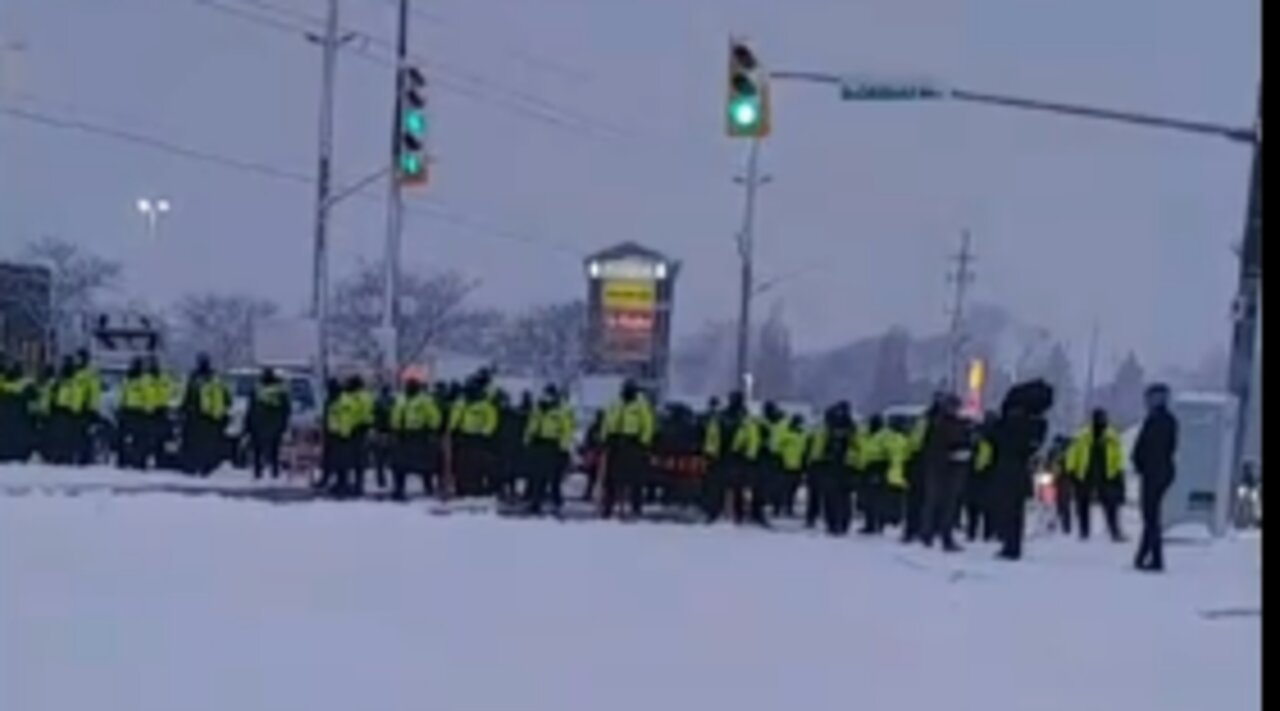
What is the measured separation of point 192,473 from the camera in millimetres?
29188

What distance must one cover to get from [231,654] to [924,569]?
898 centimetres

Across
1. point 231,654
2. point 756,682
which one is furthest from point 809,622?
point 231,654

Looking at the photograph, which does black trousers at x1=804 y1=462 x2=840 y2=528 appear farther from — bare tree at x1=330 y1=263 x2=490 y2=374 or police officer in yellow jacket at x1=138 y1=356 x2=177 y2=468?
bare tree at x1=330 y1=263 x2=490 y2=374

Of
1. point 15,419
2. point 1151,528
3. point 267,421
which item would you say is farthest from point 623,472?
point 15,419

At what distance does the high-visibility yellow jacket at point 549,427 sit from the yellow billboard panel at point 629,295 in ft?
98.0

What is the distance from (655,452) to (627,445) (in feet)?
4.15

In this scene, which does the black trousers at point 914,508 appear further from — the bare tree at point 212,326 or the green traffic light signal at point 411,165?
the bare tree at point 212,326

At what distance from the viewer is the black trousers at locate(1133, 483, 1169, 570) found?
18312mm

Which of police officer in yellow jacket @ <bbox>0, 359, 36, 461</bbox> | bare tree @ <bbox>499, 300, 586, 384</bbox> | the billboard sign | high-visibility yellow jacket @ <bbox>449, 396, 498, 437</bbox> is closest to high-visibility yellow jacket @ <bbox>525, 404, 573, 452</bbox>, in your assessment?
high-visibility yellow jacket @ <bbox>449, 396, 498, 437</bbox>

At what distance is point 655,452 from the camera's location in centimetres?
2633

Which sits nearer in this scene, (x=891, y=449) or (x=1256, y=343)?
(x=1256, y=343)

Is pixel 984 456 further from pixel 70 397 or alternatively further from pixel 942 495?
pixel 70 397
